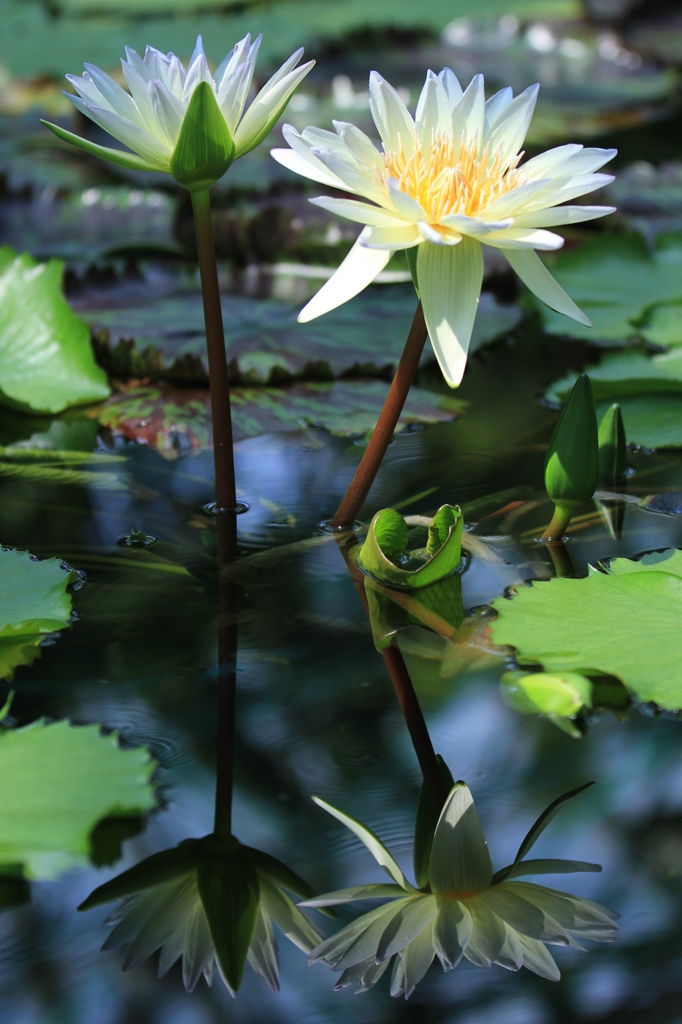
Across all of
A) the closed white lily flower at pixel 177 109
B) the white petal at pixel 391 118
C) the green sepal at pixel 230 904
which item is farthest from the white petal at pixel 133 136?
the green sepal at pixel 230 904

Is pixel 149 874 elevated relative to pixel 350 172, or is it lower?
lower

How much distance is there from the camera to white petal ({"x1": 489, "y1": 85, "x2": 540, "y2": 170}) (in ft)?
3.16

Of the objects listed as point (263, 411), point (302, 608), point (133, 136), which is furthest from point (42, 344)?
point (302, 608)

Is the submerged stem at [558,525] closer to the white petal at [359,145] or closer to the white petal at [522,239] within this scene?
the white petal at [522,239]

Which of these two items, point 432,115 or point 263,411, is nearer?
point 432,115

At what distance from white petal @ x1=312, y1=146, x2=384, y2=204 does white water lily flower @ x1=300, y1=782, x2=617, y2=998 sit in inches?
23.3

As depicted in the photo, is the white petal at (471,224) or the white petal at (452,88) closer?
the white petal at (471,224)

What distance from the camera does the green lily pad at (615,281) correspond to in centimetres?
183

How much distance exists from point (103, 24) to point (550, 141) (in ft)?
7.20

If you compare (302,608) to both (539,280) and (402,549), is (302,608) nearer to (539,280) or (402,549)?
(402,549)

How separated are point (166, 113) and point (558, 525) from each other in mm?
649

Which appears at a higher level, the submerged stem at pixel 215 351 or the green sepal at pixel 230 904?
the submerged stem at pixel 215 351

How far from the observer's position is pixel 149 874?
674 mm

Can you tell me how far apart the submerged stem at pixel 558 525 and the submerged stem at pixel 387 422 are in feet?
0.76
